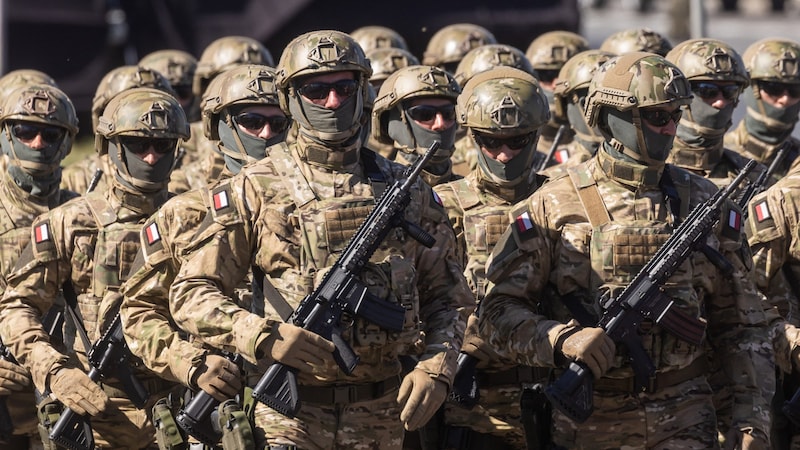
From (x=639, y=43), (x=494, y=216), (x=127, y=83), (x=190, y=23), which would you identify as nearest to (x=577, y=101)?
(x=639, y=43)

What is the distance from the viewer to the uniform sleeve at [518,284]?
8695mm

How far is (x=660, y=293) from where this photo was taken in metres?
8.61

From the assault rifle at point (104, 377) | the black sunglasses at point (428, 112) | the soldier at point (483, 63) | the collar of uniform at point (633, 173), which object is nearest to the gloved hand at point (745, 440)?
the collar of uniform at point (633, 173)

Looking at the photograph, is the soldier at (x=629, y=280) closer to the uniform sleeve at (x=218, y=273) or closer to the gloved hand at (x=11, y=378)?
the uniform sleeve at (x=218, y=273)

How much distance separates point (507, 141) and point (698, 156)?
74.3 inches

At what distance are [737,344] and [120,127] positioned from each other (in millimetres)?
3893

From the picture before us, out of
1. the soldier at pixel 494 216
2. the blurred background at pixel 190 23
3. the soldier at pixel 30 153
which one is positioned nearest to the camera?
the soldier at pixel 494 216

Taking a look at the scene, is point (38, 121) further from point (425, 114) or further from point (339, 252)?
point (339, 252)

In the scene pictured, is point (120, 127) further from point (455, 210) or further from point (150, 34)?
point (150, 34)

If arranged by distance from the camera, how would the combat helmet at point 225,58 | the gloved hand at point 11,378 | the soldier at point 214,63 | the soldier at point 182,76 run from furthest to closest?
the soldier at point 182,76 < the combat helmet at point 225,58 < the soldier at point 214,63 < the gloved hand at point 11,378

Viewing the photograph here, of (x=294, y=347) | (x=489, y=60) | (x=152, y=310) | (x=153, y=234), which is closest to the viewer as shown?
(x=294, y=347)

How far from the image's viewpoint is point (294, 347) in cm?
822

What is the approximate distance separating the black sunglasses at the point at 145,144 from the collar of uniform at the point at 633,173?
3071 millimetres

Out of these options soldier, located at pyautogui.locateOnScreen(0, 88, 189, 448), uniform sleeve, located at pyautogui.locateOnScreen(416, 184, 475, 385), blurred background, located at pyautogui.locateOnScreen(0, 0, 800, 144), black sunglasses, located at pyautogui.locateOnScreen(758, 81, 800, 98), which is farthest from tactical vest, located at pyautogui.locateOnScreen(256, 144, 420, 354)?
blurred background, located at pyautogui.locateOnScreen(0, 0, 800, 144)
